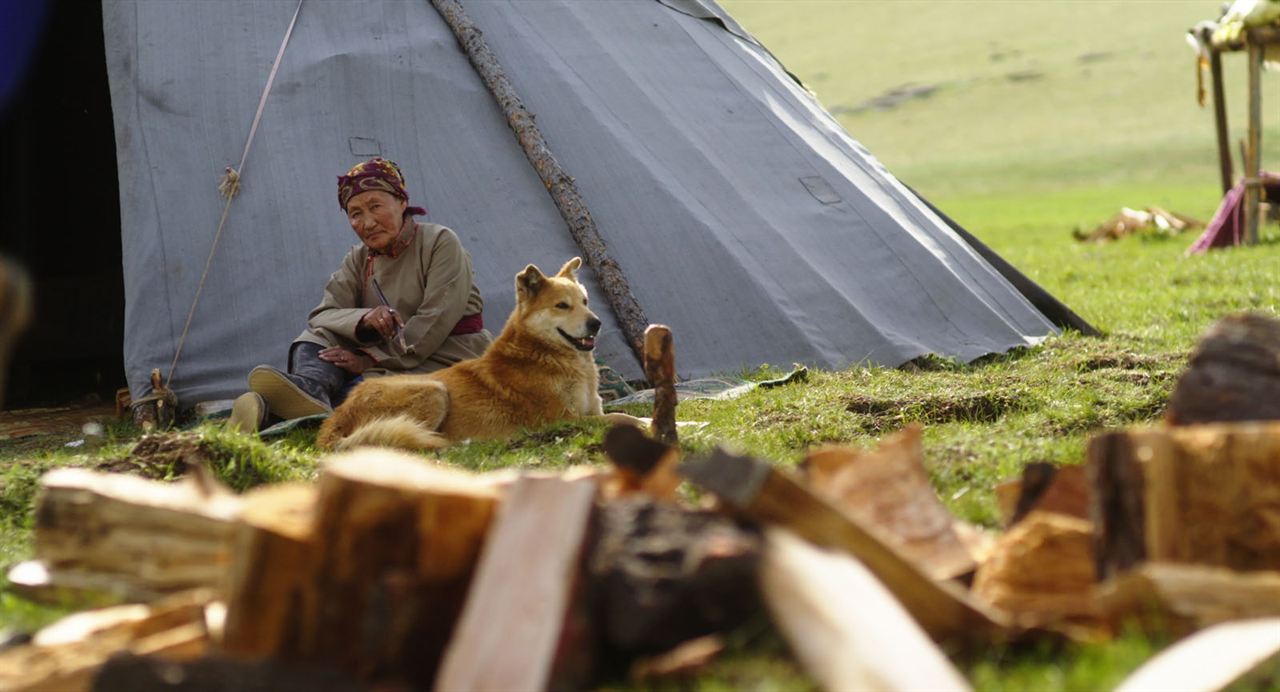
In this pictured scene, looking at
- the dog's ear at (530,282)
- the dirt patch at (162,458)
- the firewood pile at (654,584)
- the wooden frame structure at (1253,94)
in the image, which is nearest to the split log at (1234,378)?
the firewood pile at (654,584)

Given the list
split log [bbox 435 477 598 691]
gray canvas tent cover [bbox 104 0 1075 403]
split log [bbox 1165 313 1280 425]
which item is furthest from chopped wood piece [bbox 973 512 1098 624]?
gray canvas tent cover [bbox 104 0 1075 403]

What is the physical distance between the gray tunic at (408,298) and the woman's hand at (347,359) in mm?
40

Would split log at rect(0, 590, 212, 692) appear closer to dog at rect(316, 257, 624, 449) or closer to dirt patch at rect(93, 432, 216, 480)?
dirt patch at rect(93, 432, 216, 480)

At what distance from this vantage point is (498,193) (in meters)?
8.28

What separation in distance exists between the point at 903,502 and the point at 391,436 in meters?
3.53

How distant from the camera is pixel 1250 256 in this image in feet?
41.9

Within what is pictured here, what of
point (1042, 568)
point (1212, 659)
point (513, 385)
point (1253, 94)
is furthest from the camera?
point (1253, 94)

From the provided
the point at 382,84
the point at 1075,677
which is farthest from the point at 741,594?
the point at 382,84

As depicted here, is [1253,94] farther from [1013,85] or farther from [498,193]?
[1013,85]

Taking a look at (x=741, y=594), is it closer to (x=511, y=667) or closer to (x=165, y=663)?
(x=511, y=667)

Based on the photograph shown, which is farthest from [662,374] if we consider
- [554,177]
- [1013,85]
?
[1013,85]

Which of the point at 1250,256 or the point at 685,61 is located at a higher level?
the point at 685,61

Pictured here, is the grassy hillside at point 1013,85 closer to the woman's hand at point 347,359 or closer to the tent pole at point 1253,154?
the tent pole at point 1253,154

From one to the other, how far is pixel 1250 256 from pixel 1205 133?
42856mm
